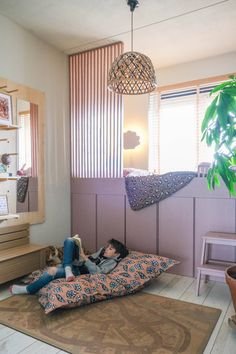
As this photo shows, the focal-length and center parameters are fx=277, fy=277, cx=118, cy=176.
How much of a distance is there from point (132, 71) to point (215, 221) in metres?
1.56

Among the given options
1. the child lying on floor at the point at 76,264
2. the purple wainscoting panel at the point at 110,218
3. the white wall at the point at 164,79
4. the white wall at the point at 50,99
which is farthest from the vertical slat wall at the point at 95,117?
the white wall at the point at 164,79

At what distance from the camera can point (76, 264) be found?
8.04ft

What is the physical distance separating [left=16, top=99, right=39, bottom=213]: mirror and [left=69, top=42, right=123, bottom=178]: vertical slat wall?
0.61 metres

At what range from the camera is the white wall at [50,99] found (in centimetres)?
281

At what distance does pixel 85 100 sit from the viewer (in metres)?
3.43

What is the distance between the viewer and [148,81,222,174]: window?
4039mm

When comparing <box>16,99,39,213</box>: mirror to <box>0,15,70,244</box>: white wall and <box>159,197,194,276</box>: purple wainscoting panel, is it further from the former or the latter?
<box>159,197,194,276</box>: purple wainscoting panel

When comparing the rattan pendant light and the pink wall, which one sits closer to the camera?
the rattan pendant light

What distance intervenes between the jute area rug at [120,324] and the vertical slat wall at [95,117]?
1570 millimetres

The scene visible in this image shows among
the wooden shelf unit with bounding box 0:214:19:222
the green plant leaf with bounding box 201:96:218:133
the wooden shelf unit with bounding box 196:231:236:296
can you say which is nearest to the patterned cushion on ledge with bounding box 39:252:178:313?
the wooden shelf unit with bounding box 196:231:236:296

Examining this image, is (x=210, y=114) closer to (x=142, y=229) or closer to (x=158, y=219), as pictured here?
(x=158, y=219)

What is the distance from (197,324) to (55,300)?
96 cm

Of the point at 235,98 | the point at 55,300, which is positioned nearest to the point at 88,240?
the point at 55,300

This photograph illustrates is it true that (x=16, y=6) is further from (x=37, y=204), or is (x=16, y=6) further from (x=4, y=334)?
(x=4, y=334)
